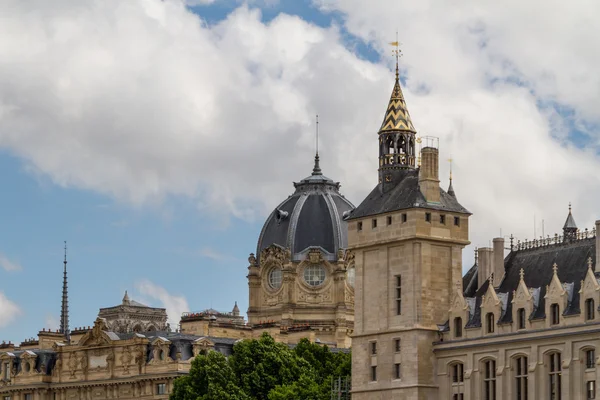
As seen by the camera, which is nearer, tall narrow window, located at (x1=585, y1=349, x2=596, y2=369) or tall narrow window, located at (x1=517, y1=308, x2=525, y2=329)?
tall narrow window, located at (x1=585, y1=349, x2=596, y2=369)

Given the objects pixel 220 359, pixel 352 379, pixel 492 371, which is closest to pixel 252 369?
pixel 220 359

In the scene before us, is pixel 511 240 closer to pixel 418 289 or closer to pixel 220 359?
pixel 418 289

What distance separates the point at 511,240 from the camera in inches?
5684

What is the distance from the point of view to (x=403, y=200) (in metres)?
143

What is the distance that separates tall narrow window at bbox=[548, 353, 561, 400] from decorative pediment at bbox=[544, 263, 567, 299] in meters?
4.01

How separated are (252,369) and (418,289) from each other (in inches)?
1210

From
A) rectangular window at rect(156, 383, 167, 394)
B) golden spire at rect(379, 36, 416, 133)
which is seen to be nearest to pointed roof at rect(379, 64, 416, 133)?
golden spire at rect(379, 36, 416, 133)

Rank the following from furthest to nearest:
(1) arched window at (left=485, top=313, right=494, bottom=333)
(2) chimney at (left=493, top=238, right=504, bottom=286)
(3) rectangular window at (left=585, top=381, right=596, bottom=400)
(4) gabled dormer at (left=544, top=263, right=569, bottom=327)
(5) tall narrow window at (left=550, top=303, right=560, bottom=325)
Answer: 1. (2) chimney at (left=493, top=238, right=504, bottom=286)
2. (1) arched window at (left=485, top=313, right=494, bottom=333)
3. (5) tall narrow window at (left=550, top=303, right=560, bottom=325)
4. (4) gabled dormer at (left=544, top=263, right=569, bottom=327)
5. (3) rectangular window at (left=585, top=381, right=596, bottom=400)

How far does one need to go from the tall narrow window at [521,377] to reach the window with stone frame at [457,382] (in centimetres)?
535

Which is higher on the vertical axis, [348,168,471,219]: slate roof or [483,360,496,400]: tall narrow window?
[348,168,471,219]: slate roof

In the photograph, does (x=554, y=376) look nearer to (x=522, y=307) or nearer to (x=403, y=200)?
(x=522, y=307)

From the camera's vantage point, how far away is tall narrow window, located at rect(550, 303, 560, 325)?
131 meters

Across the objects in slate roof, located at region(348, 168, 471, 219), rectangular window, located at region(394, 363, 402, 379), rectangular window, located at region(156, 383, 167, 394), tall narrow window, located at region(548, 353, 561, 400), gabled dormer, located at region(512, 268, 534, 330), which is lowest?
tall narrow window, located at region(548, 353, 561, 400)

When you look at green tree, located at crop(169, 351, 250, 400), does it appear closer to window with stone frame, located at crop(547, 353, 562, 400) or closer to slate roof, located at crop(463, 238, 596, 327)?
slate roof, located at crop(463, 238, 596, 327)
